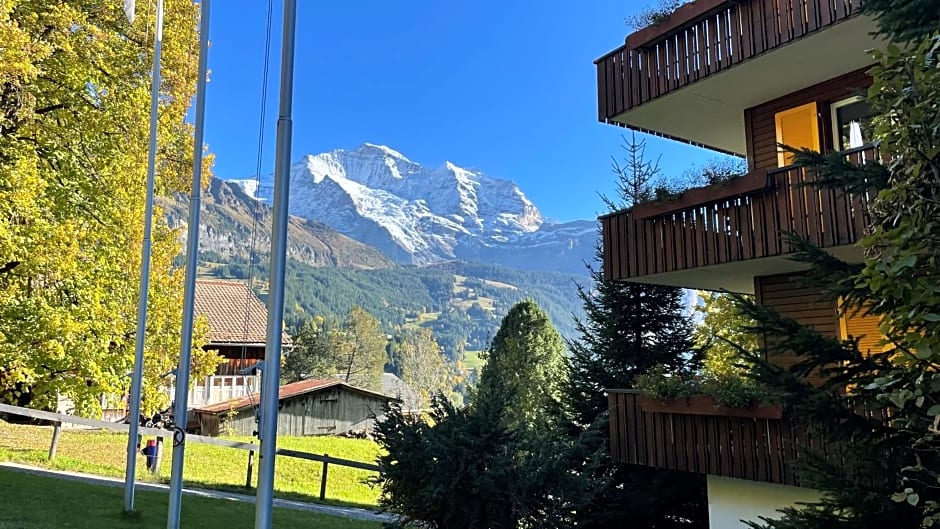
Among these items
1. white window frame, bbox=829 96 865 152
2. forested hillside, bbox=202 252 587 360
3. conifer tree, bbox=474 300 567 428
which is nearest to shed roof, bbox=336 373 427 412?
forested hillside, bbox=202 252 587 360

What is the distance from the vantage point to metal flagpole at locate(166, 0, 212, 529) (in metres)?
8.63

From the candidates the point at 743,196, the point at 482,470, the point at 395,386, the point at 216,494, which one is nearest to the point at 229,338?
the point at 216,494

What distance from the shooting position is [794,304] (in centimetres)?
1016

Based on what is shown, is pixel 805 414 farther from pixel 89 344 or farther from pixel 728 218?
pixel 89 344

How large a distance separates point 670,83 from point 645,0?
7.23 ft

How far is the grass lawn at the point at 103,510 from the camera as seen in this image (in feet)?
31.9

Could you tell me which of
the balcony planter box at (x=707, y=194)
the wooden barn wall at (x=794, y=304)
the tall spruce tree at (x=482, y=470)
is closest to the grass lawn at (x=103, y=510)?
the tall spruce tree at (x=482, y=470)

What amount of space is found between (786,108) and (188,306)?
349 inches

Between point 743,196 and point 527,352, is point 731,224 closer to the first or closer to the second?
point 743,196

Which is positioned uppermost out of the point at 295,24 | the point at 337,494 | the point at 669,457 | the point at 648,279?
the point at 295,24

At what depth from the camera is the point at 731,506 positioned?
379 inches

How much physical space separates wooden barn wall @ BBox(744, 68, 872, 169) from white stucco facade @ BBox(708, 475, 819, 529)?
437 cm

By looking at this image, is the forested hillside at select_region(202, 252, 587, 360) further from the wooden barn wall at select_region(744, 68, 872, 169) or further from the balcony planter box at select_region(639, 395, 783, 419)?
the balcony planter box at select_region(639, 395, 783, 419)

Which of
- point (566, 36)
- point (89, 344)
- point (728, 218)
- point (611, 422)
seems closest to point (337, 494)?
point (89, 344)
